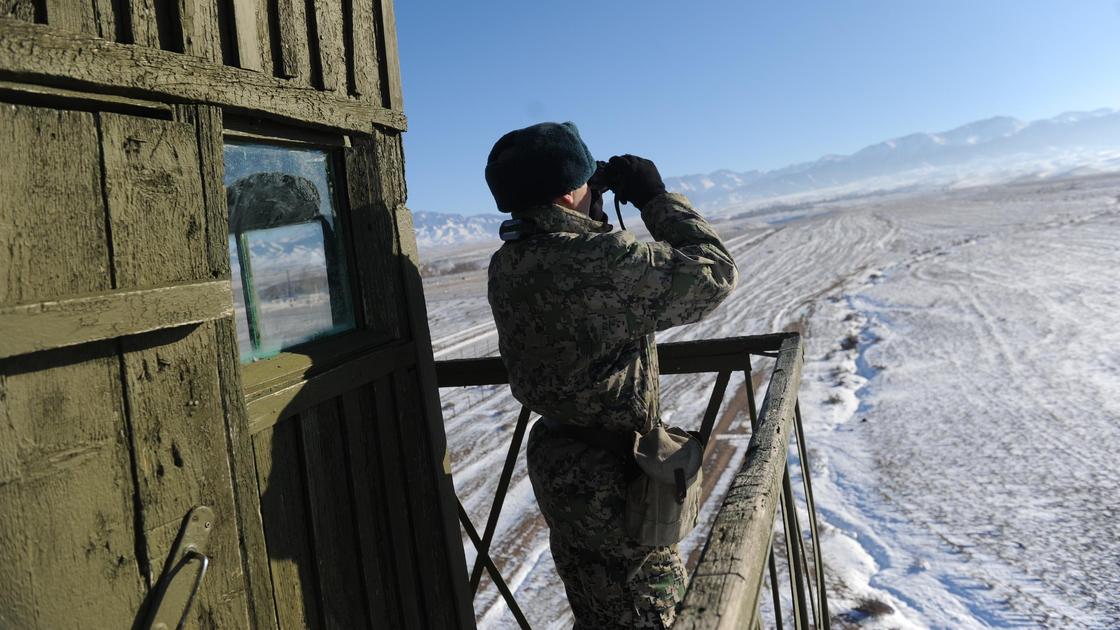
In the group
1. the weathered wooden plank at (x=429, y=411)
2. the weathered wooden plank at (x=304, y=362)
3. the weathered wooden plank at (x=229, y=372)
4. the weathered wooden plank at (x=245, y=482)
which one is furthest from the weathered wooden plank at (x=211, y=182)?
the weathered wooden plank at (x=429, y=411)

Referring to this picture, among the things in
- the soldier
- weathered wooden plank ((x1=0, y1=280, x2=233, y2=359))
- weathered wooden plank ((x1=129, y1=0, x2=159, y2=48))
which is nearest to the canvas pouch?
the soldier

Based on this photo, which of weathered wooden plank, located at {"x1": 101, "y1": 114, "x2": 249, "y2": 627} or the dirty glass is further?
the dirty glass

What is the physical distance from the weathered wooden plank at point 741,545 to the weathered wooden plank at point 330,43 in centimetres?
156

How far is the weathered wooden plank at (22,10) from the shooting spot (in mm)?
1197

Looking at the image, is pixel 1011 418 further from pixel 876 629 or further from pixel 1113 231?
pixel 1113 231

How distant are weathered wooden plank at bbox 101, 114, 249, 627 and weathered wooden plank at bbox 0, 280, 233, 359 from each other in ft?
0.11

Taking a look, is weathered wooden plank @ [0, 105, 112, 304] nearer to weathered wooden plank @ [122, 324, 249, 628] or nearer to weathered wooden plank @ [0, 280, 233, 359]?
weathered wooden plank @ [0, 280, 233, 359]

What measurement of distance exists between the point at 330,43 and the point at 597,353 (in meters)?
1.19

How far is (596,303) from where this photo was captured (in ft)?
6.49

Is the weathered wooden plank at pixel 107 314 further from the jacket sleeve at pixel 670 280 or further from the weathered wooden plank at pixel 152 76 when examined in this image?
the jacket sleeve at pixel 670 280

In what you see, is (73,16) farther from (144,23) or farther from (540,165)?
(540,165)

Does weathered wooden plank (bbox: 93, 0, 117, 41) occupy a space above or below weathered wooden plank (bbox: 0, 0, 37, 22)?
above

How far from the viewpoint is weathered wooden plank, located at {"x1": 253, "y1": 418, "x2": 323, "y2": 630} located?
1793mm

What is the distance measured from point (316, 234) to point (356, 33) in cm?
65
